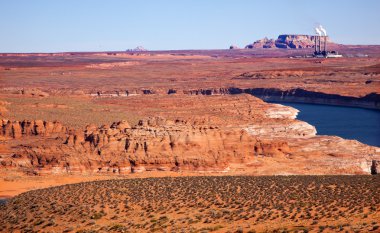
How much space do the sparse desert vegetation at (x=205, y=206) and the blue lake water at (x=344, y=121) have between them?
32945 mm

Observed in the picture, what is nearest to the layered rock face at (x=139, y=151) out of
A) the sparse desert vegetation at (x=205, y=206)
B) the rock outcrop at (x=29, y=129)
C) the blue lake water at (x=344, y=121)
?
the rock outcrop at (x=29, y=129)

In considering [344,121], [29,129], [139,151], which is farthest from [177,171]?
[344,121]

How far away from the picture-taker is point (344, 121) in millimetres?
77688

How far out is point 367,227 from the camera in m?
19.9

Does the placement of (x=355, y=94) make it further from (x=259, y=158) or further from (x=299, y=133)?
(x=259, y=158)

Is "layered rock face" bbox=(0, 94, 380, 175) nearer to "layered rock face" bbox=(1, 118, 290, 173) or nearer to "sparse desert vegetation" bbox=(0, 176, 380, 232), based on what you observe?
"layered rock face" bbox=(1, 118, 290, 173)

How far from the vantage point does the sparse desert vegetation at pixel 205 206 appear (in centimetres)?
2245

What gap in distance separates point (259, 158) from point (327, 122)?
1394 inches

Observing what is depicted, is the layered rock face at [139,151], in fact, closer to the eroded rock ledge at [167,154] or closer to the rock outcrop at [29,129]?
the eroded rock ledge at [167,154]

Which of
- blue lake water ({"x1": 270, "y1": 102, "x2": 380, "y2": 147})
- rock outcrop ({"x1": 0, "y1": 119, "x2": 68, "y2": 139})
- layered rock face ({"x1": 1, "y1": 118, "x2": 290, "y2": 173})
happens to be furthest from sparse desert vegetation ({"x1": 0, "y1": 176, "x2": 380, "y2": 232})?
blue lake water ({"x1": 270, "y1": 102, "x2": 380, "y2": 147})

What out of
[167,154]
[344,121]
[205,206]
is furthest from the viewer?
[344,121]

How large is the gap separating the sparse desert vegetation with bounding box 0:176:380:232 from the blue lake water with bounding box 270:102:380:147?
32.9 metres

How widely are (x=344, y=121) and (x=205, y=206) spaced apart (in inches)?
2165

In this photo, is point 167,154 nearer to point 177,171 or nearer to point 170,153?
point 170,153
